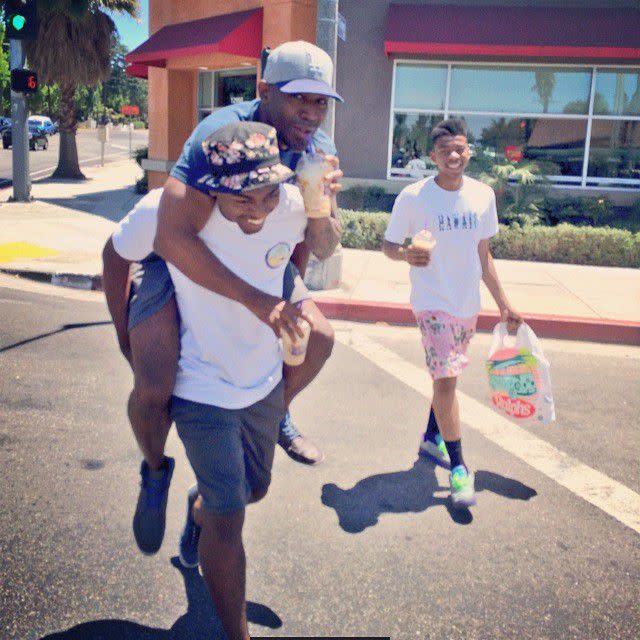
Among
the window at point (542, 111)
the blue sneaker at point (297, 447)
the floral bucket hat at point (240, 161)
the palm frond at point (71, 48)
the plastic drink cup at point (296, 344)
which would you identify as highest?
the palm frond at point (71, 48)

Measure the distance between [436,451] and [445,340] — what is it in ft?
2.78

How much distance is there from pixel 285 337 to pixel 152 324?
498 millimetres

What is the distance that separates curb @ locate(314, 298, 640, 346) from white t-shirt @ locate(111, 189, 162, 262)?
5.61 m

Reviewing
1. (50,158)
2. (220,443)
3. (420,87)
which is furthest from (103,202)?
(50,158)

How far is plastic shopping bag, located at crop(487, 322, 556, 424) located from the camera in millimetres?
3916

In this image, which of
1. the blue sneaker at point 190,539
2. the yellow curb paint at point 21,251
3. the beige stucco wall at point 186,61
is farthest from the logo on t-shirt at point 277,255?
the beige stucco wall at point 186,61

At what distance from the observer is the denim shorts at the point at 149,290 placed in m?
2.48

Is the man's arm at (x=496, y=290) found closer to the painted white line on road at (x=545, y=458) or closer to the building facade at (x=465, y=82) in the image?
the painted white line on road at (x=545, y=458)

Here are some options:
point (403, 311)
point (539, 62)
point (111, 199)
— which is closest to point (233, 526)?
point (403, 311)

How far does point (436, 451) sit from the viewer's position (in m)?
4.33

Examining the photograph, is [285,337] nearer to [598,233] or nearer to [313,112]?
[313,112]

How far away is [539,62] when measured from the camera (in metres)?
14.8

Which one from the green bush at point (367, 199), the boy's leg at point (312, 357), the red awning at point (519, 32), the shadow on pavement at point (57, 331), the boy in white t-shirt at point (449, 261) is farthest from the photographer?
the green bush at point (367, 199)

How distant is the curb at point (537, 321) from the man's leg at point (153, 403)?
5432 millimetres
